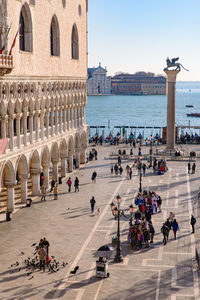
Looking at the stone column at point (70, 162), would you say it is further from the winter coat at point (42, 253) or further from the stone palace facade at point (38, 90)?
the winter coat at point (42, 253)

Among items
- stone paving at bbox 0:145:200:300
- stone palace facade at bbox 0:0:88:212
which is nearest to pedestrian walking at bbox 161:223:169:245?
stone paving at bbox 0:145:200:300

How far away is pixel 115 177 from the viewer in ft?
153

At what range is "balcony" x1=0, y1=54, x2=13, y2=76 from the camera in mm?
28578

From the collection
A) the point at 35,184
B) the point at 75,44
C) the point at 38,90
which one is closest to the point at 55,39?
the point at 75,44

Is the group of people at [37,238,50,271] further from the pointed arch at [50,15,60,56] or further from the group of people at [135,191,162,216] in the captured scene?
the pointed arch at [50,15,60,56]

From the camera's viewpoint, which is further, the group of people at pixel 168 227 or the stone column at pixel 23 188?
the stone column at pixel 23 188

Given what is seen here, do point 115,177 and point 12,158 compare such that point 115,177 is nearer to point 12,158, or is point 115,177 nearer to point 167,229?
point 12,158

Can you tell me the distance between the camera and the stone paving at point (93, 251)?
20922 mm

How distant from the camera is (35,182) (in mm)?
38406

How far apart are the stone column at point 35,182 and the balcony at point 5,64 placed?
33.6ft

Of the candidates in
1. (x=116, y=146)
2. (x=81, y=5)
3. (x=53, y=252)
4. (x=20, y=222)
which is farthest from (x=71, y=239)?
(x=116, y=146)

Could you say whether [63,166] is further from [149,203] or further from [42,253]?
[42,253]

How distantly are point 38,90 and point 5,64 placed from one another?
8.83 m

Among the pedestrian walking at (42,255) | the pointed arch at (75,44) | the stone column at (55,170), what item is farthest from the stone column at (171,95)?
the pedestrian walking at (42,255)
